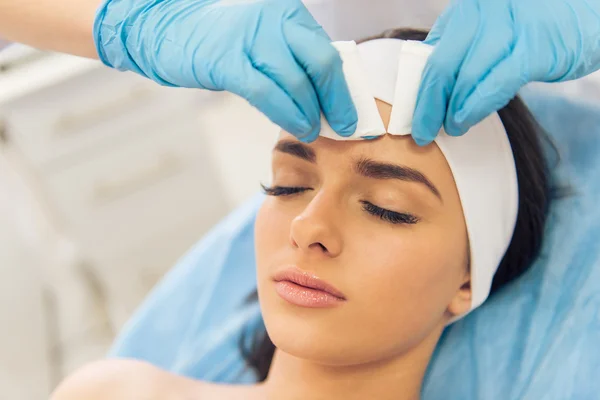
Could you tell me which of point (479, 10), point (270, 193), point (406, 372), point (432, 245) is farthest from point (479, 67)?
point (406, 372)

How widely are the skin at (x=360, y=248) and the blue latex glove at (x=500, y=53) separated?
0.34 feet

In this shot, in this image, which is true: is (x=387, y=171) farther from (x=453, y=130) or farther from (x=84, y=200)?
(x=84, y=200)

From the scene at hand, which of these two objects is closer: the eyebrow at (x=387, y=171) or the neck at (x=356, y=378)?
the eyebrow at (x=387, y=171)

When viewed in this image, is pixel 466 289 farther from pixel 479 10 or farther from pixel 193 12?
pixel 193 12

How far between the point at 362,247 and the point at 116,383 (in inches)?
23.0

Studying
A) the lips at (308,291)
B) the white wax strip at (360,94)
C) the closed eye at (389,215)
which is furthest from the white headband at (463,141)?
the lips at (308,291)

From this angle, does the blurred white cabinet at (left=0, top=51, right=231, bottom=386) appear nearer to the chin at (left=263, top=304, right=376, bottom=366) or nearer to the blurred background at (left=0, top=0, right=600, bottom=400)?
the blurred background at (left=0, top=0, right=600, bottom=400)

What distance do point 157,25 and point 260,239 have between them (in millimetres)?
403

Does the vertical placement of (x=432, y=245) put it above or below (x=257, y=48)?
below

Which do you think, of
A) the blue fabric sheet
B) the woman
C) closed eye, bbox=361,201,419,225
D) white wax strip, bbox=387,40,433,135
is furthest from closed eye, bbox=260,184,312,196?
the blue fabric sheet

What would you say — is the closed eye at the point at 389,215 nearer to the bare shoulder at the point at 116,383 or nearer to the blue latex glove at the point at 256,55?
the blue latex glove at the point at 256,55

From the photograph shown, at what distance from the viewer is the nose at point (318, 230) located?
0.96 meters

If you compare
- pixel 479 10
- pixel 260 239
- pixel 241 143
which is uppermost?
pixel 479 10

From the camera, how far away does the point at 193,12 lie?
39.1 inches
